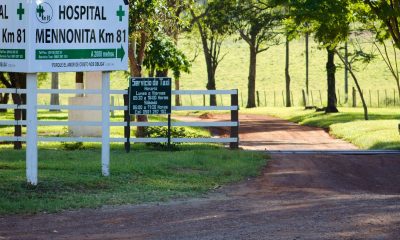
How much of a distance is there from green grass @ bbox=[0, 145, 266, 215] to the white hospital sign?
1.94 m

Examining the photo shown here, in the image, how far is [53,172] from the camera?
15695 mm

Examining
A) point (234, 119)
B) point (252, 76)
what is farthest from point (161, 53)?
point (252, 76)

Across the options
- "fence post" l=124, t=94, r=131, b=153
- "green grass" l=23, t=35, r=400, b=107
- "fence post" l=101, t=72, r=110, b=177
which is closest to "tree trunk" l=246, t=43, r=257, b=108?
"green grass" l=23, t=35, r=400, b=107

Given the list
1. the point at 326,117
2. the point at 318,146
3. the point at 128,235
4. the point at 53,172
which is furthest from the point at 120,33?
the point at 326,117

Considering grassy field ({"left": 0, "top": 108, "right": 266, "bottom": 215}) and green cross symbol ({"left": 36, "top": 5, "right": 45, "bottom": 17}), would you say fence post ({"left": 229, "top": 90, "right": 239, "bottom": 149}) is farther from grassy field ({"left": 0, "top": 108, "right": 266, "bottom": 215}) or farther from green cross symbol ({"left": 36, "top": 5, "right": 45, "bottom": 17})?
green cross symbol ({"left": 36, "top": 5, "right": 45, "bottom": 17})

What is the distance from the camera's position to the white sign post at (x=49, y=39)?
1399cm

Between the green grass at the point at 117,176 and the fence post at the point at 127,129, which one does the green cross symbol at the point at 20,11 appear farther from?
the fence post at the point at 127,129

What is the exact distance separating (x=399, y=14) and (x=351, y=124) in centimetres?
900

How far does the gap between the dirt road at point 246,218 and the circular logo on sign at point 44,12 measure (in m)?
3.52

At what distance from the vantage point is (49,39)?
14.2m

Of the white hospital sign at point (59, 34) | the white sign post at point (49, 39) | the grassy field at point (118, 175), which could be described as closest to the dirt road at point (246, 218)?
the grassy field at point (118, 175)

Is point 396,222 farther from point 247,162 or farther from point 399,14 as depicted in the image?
point 399,14

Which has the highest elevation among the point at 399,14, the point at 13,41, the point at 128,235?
the point at 399,14

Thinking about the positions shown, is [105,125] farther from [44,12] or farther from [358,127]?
[358,127]
